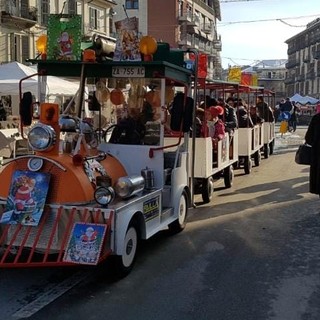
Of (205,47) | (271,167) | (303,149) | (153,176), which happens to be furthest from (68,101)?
(205,47)

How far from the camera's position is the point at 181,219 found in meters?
7.28

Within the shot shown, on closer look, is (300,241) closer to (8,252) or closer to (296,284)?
(296,284)

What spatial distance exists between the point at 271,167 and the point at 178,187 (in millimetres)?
7923

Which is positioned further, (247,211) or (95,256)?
(247,211)

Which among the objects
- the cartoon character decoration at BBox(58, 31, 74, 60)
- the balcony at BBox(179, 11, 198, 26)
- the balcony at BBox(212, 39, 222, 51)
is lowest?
the cartoon character decoration at BBox(58, 31, 74, 60)

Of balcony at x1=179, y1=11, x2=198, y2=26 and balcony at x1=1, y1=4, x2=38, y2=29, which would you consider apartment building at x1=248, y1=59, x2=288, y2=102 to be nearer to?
balcony at x1=179, y1=11, x2=198, y2=26

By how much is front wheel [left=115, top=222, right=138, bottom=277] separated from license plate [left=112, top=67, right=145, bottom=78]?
5.65 ft

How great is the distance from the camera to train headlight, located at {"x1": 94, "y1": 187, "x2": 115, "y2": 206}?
510cm

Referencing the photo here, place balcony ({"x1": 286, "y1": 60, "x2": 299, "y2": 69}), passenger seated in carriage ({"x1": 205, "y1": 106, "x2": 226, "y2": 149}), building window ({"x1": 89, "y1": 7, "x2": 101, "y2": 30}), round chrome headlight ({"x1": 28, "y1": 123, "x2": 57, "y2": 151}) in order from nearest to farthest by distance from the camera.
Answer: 1. round chrome headlight ({"x1": 28, "y1": 123, "x2": 57, "y2": 151})
2. passenger seated in carriage ({"x1": 205, "y1": 106, "x2": 226, "y2": 149})
3. building window ({"x1": 89, "y1": 7, "x2": 101, "y2": 30})
4. balcony ({"x1": 286, "y1": 60, "x2": 299, "y2": 69})

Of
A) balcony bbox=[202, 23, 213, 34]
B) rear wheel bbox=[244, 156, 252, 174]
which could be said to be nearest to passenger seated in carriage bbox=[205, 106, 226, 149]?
rear wheel bbox=[244, 156, 252, 174]

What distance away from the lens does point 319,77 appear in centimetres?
8788

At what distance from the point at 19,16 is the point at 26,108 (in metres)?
26.7

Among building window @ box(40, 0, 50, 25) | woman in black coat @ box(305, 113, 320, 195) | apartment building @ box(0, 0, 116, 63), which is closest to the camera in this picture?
woman in black coat @ box(305, 113, 320, 195)

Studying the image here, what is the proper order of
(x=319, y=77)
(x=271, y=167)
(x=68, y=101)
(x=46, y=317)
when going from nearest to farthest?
(x=46, y=317), (x=68, y=101), (x=271, y=167), (x=319, y=77)
